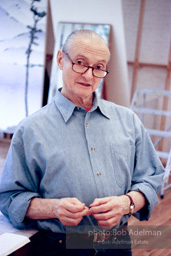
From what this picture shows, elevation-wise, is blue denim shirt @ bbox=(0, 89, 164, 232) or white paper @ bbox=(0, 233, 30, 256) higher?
blue denim shirt @ bbox=(0, 89, 164, 232)

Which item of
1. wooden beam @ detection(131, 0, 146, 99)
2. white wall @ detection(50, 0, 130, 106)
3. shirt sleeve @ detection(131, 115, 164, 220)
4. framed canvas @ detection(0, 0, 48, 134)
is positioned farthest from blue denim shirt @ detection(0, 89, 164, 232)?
wooden beam @ detection(131, 0, 146, 99)

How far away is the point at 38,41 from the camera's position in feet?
13.0

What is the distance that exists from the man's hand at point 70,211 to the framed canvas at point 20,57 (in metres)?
3.16

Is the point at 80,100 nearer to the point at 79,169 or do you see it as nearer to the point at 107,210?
the point at 79,169

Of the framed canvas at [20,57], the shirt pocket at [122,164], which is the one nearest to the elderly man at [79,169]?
the shirt pocket at [122,164]

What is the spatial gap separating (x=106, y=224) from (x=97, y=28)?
2.91m

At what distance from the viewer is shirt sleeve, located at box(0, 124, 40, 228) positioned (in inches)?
40.1

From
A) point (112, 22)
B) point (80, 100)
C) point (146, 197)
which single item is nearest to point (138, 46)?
point (112, 22)

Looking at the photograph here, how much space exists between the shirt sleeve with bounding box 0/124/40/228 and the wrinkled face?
254 millimetres

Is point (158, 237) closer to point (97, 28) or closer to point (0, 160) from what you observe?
point (0, 160)

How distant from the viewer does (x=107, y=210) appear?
1021 millimetres

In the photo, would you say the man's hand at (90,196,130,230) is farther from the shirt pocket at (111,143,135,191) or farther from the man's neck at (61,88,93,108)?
the man's neck at (61,88,93,108)

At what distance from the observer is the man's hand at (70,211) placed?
959 millimetres

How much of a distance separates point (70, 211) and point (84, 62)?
0.52 m
